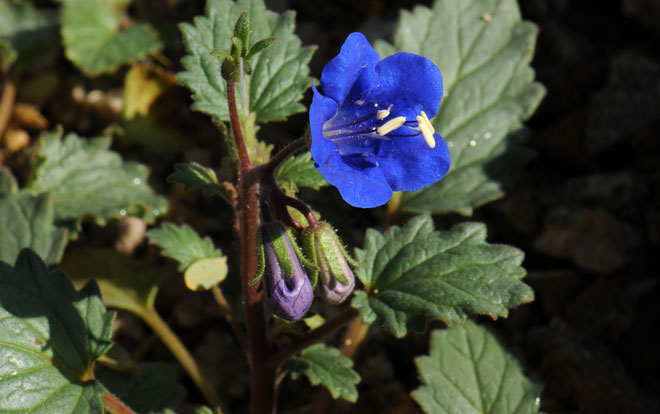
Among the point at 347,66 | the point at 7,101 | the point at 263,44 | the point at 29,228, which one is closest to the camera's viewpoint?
the point at 263,44

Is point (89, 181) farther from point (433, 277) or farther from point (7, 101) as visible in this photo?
point (433, 277)

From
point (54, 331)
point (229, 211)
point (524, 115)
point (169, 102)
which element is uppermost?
point (524, 115)

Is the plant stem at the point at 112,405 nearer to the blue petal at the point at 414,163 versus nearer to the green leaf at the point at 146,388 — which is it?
the green leaf at the point at 146,388

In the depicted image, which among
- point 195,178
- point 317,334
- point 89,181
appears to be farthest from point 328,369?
point 89,181

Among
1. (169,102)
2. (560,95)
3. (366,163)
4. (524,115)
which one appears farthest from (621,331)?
(169,102)

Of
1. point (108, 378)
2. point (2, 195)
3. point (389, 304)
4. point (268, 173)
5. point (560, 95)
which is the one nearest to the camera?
point (268, 173)

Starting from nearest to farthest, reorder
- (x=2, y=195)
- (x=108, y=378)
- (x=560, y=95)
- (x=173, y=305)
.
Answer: (x=108, y=378) → (x=2, y=195) → (x=173, y=305) → (x=560, y=95)

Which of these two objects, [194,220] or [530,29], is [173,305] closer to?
[194,220]
